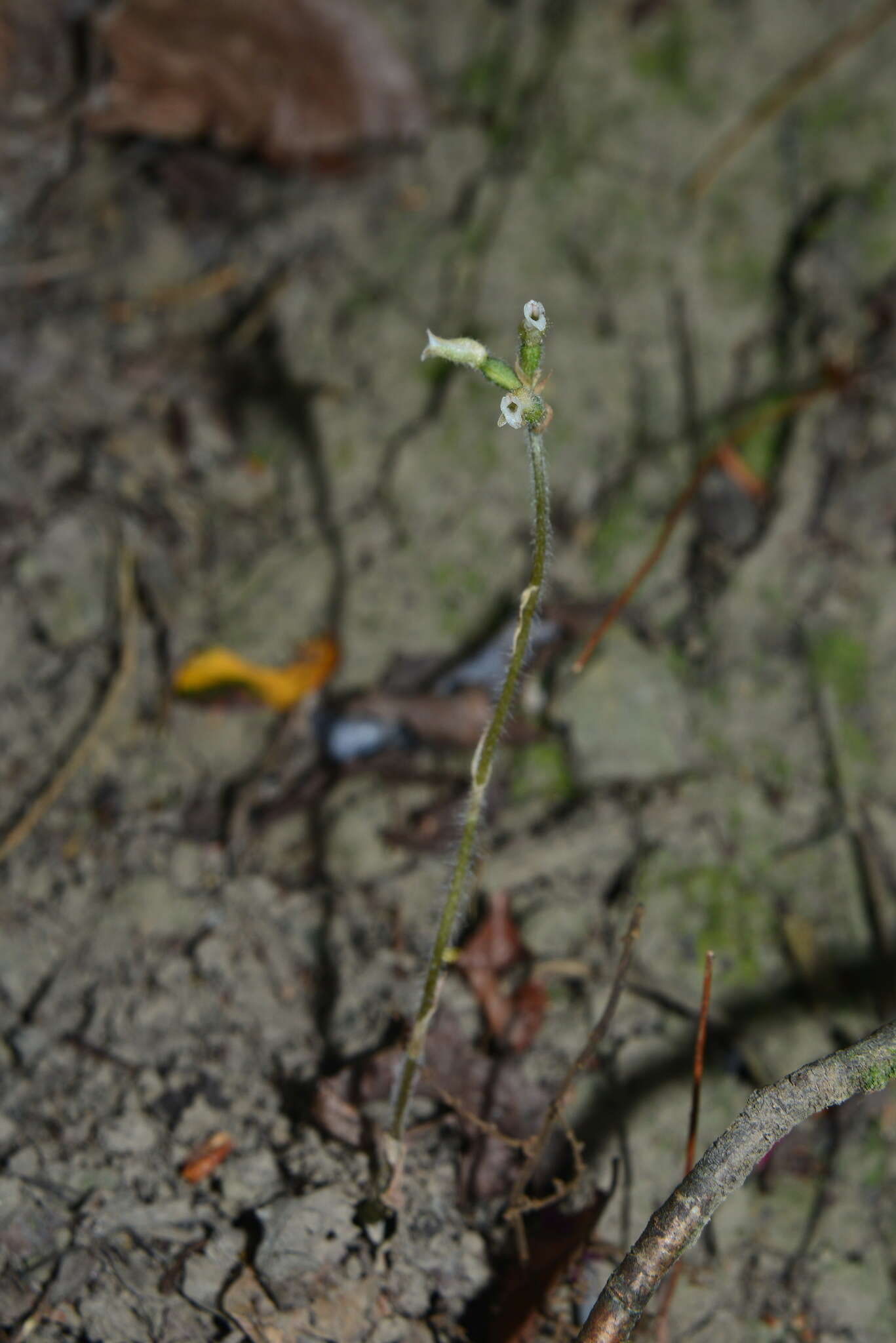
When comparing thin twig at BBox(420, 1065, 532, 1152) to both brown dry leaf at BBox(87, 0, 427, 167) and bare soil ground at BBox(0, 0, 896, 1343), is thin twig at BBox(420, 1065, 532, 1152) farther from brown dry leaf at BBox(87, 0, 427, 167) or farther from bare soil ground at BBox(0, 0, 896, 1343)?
brown dry leaf at BBox(87, 0, 427, 167)

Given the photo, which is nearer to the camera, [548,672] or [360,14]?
[548,672]

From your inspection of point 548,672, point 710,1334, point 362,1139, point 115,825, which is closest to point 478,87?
point 548,672

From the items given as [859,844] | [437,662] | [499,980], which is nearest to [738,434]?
[437,662]

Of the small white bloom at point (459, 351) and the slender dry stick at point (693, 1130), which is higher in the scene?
the small white bloom at point (459, 351)

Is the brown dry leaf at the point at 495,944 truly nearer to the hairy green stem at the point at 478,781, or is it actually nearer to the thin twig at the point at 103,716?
the hairy green stem at the point at 478,781

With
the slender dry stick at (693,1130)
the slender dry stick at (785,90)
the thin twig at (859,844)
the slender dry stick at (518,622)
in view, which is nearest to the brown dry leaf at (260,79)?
the slender dry stick at (785,90)

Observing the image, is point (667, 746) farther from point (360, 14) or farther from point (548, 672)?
point (360, 14)
